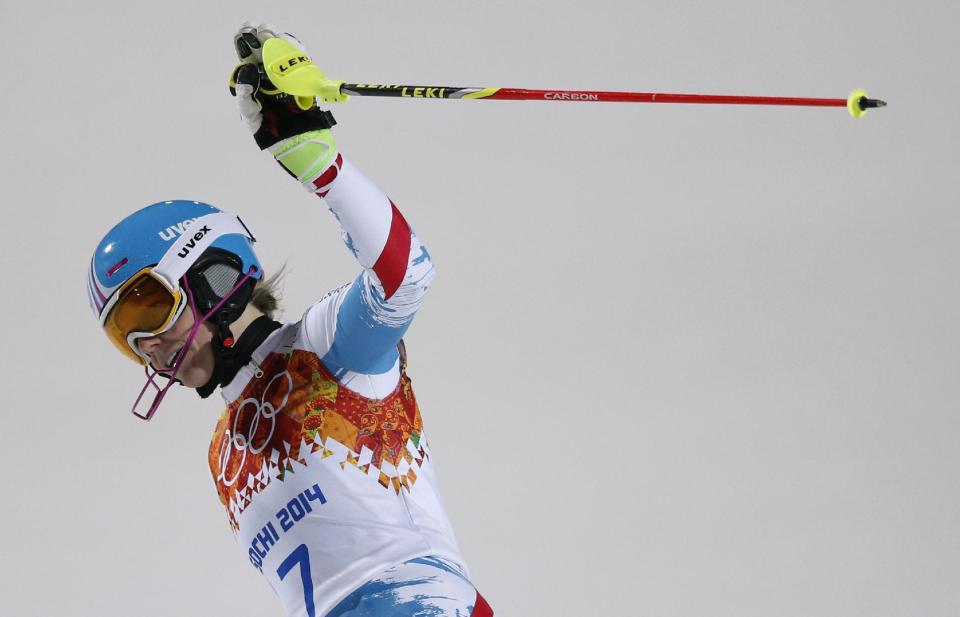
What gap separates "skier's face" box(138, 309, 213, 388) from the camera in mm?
2779

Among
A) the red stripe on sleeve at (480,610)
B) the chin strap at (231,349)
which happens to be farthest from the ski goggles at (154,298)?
the red stripe on sleeve at (480,610)

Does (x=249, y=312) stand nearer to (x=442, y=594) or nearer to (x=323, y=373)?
(x=323, y=373)

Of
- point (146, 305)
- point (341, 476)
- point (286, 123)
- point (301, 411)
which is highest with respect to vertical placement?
point (286, 123)

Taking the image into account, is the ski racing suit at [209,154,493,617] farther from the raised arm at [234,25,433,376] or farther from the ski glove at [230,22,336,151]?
the ski glove at [230,22,336,151]

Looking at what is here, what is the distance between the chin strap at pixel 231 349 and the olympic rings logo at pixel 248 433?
71 mm

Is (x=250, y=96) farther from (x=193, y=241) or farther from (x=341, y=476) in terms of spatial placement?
(x=341, y=476)

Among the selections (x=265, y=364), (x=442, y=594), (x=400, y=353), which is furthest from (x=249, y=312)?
(x=442, y=594)

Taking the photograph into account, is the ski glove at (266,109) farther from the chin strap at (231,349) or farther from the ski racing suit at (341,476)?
the chin strap at (231,349)

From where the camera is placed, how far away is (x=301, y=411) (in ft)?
9.09

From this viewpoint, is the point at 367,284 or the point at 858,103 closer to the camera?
the point at 858,103

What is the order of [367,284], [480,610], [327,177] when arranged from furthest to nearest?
[480,610] → [367,284] → [327,177]

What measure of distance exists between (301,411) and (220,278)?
32 cm

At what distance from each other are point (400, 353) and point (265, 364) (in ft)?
0.95

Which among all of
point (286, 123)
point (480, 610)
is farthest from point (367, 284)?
point (480, 610)
